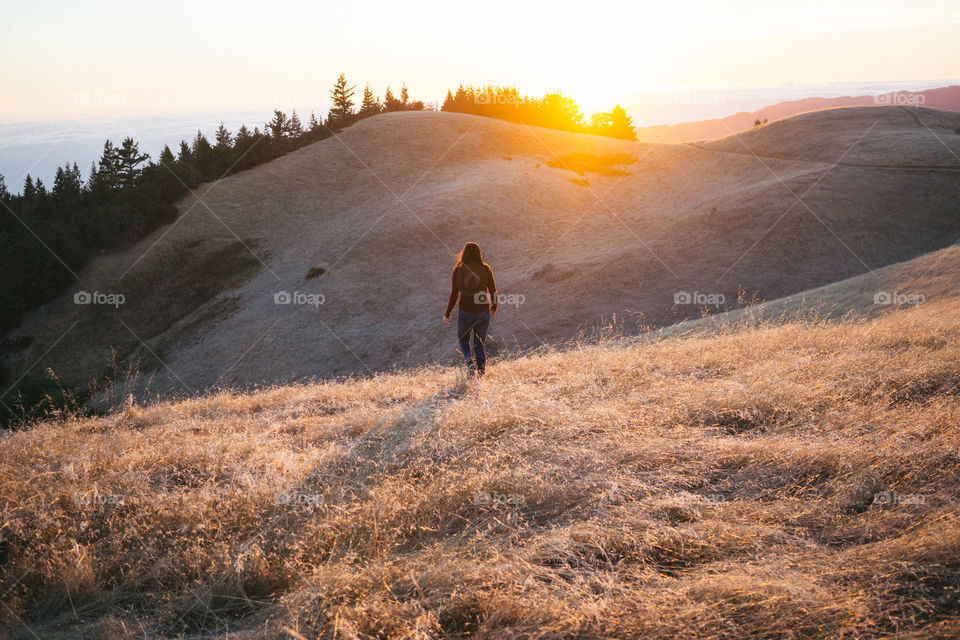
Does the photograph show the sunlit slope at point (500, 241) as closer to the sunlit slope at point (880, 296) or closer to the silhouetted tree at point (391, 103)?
the sunlit slope at point (880, 296)

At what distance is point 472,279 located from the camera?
10117 mm

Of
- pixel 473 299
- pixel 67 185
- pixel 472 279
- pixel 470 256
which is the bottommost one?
pixel 473 299

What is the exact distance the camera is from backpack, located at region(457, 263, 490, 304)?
10102 millimetres

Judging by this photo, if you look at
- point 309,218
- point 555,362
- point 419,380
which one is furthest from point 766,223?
point 309,218

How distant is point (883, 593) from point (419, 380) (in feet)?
27.3

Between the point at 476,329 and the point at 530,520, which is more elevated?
the point at 476,329

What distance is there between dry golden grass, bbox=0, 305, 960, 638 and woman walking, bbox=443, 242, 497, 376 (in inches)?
145

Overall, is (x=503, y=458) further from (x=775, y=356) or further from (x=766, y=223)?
(x=766, y=223)

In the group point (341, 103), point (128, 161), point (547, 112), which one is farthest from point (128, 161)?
point (547, 112)

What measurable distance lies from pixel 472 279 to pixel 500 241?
2697 centimetres

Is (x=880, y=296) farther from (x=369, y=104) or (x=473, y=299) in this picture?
(x=369, y=104)

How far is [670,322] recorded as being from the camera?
866 inches

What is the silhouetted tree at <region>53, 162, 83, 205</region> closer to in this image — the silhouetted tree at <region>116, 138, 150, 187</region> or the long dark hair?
the silhouetted tree at <region>116, 138, 150, 187</region>

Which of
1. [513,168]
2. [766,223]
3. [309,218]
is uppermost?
[513,168]
